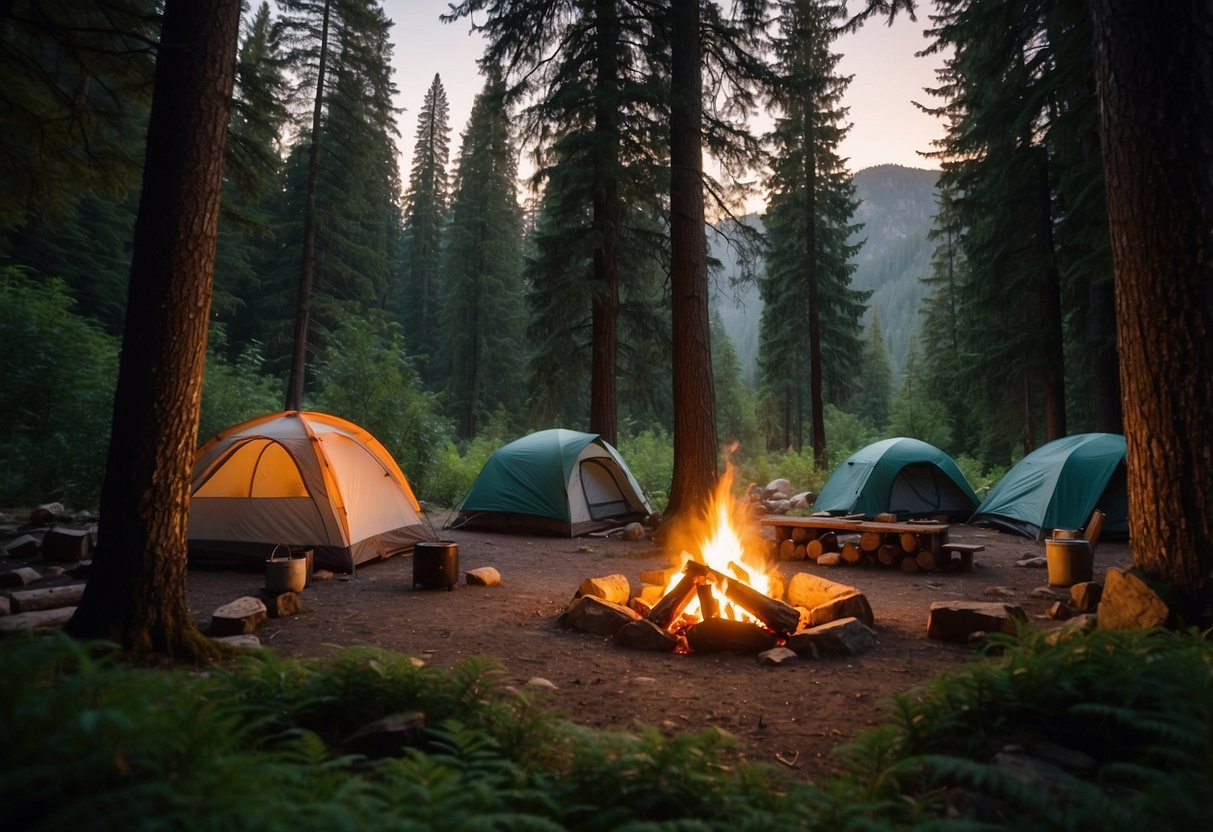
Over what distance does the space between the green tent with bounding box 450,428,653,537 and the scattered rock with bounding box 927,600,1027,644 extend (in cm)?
698

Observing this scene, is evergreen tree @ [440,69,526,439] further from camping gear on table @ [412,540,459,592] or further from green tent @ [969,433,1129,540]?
camping gear on table @ [412,540,459,592]

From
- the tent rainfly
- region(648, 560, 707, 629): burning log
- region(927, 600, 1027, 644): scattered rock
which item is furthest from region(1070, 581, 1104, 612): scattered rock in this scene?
the tent rainfly

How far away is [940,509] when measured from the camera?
12.6 meters

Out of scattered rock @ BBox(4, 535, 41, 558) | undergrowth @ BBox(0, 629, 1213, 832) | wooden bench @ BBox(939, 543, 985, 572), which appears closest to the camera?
undergrowth @ BBox(0, 629, 1213, 832)

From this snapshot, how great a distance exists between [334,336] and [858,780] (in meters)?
18.4

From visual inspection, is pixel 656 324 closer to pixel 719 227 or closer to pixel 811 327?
pixel 719 227

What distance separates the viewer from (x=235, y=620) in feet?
16.0

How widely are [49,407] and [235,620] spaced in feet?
34.0

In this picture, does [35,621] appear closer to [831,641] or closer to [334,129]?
[831,641]

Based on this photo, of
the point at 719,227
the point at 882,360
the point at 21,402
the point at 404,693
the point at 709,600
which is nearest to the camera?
the point at 404,693

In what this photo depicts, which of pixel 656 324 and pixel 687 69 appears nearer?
pixel 687 69

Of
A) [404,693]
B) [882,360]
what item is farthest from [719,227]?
[882,360]

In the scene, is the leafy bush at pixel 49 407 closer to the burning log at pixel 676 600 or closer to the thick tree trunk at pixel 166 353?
the thick tree trunk at pixel 166 353

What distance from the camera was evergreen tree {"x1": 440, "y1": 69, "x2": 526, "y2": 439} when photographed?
30.2 m
